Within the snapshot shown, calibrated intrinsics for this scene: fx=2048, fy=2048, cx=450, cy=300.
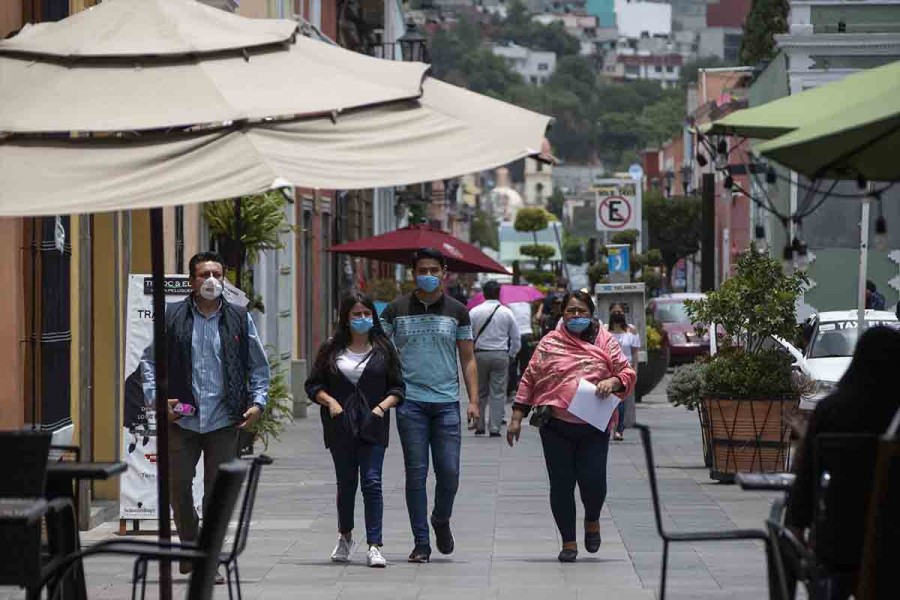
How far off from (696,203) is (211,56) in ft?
257

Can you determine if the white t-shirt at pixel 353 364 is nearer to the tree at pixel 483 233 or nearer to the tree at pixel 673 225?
the tree at pixel 673 225

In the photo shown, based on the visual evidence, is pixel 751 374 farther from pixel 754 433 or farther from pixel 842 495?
pixel 842 495

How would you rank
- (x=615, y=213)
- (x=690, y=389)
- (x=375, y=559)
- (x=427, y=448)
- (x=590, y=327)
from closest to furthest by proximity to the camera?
(x=375, y=559)
(x=427, y=448)
(x=590, y=327)
(x=690, y=389)
(x=615, y=213)

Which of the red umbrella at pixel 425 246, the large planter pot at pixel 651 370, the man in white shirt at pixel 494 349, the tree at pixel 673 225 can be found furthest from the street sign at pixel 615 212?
the tree at pixel 673 225

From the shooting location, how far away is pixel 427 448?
499 inches

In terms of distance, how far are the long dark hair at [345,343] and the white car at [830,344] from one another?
9262 mm

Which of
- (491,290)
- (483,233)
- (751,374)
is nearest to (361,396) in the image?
(751,374)

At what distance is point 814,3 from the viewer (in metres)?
39.8

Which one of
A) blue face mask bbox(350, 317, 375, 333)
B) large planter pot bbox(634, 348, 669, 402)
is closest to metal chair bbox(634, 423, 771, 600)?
blue face mask bbox(350, 317, 375, 333)

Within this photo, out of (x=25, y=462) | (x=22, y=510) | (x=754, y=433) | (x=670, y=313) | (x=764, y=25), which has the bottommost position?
(x=670, y=313)

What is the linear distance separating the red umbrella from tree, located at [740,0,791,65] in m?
53.5

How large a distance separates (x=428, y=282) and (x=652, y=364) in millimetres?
19383

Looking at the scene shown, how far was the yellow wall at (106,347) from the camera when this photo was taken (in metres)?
15.5

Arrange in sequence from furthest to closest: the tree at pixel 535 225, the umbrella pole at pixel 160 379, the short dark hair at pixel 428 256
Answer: the tree at pixel 535 225 → the short dark hair at pixel 428 256 → the umbrella pole at pixel 160 379
